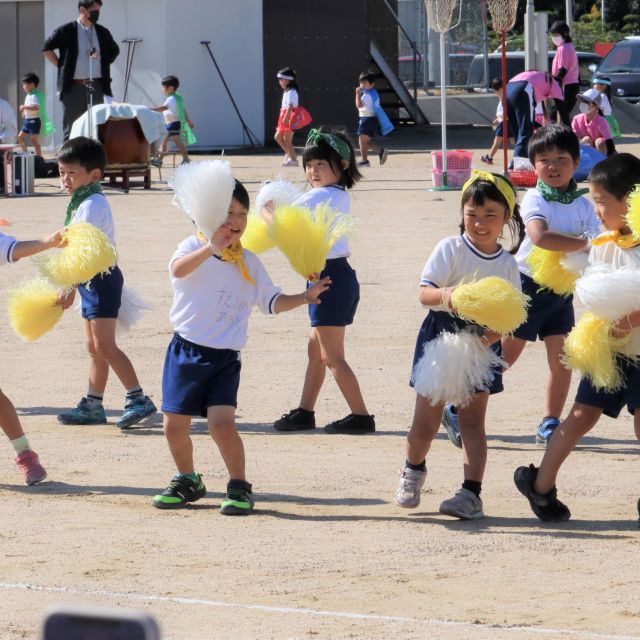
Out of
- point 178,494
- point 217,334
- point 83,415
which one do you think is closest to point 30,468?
point 178,494

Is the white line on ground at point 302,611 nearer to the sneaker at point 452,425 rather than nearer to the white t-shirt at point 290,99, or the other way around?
the sneaker at point 452,425

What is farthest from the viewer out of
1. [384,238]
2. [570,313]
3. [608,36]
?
[608,36]

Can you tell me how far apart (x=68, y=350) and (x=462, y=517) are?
4.52 metres

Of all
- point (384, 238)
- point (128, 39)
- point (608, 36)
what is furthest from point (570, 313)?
point (608, 36)

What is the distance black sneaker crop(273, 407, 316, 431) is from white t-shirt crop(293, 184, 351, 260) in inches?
33.7

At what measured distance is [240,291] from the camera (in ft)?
17.9

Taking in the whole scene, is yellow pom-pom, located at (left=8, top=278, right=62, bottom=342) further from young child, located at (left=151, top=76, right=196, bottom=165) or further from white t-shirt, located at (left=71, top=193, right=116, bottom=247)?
young child, located at (left=151, top=76, right=196, bottom=165)

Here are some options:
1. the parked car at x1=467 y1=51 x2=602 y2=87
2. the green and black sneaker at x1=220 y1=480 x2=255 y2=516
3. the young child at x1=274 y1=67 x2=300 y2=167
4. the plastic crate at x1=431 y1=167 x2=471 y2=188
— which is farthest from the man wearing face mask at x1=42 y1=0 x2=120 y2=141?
the parked car at x1=467 y1=51 x2=602 y2=87

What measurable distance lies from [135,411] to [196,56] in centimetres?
1964

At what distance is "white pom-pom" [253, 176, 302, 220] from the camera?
20.1ft

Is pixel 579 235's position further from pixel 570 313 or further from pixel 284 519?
pixel 284 519

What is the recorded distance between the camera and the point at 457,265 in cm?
527

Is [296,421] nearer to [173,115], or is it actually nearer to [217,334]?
[217,334]

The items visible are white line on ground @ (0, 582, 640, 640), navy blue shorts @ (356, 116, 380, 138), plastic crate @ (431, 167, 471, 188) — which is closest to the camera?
white line on ground @ (0, 582, 640, 640)
